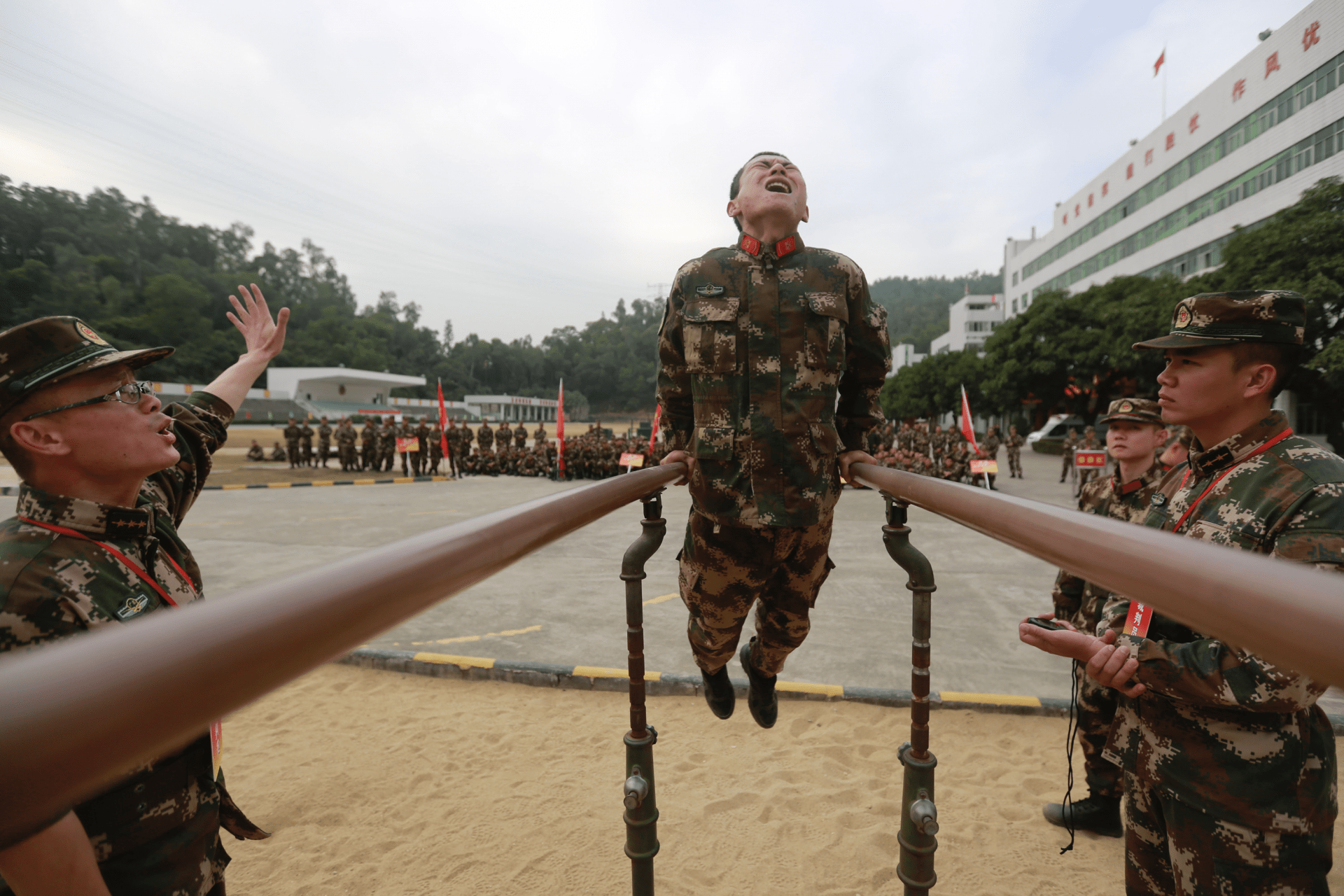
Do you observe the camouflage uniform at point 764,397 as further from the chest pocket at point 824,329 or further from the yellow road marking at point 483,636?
the yellow road marking at point 483,636

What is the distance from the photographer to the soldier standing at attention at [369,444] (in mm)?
22734

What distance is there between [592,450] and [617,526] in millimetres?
9519

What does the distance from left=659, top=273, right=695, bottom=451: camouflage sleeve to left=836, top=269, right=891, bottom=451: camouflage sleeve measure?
0.59m

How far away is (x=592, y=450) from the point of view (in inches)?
810

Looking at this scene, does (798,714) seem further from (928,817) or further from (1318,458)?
(1318,458)

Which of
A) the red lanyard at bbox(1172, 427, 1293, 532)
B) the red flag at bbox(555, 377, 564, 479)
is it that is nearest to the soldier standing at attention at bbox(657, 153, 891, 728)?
the red lanyard at bbox(1172, 427, 1293, 532)

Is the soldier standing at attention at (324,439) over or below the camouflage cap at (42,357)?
below

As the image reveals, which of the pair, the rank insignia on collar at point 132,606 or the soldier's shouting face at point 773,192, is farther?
the soldier's shouting face at point 773,192

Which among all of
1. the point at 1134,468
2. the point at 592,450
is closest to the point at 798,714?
the point at 1134,468

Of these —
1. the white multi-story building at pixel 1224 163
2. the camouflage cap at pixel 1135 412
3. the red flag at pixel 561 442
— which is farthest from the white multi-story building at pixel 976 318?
the camouflage cap at pixel 1135 412

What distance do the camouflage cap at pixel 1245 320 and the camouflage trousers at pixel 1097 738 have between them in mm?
1949

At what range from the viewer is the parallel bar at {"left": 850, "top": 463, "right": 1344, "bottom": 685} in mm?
440

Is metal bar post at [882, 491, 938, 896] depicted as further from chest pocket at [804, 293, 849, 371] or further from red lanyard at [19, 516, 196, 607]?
red lanyard at [19, 516, 196, 607]

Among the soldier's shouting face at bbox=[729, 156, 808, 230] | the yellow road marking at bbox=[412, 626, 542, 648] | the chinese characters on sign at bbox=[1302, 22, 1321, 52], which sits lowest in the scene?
the yellow road marking at bbox=[412, 626, 542, 648]
